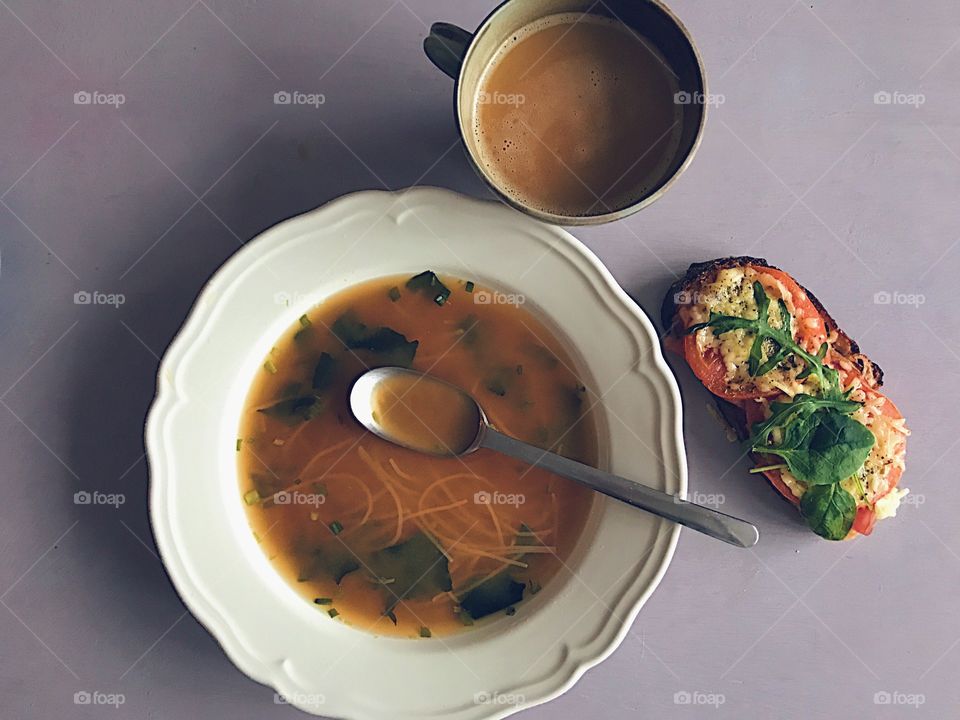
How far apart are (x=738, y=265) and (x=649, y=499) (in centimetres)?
52

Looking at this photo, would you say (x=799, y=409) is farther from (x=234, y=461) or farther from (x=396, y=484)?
(x=234, y=461)

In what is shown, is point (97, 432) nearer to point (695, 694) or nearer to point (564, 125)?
point (564, 125)

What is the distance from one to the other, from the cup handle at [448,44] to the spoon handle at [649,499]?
0.67 m

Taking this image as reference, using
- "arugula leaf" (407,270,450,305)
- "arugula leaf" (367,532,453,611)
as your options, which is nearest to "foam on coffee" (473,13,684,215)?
"arugula leaf" (407,270,450,305)

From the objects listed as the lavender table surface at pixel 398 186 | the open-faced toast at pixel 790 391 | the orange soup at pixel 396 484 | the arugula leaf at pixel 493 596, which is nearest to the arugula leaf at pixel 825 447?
the open-faced toast at pixel 790 391

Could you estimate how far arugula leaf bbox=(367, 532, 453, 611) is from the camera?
1491 millimetres

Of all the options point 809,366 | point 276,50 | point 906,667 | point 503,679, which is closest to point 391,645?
point 503,679

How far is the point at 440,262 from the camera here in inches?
57.6

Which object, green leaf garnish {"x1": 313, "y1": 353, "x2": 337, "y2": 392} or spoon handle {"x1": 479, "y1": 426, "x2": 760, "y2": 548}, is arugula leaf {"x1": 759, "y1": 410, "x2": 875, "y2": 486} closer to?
spoon handle {"x1": 479, "y1": 426, "x2": 760, "y2": 548}

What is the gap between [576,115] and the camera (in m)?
1.32

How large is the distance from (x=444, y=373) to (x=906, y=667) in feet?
3.72

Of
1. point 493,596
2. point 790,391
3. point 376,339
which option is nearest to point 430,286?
point 376,339

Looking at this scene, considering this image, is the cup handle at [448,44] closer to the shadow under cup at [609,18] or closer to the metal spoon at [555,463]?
the shadow under cup at [609,18]

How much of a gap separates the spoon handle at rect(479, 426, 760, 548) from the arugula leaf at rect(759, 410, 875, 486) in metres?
0.19
